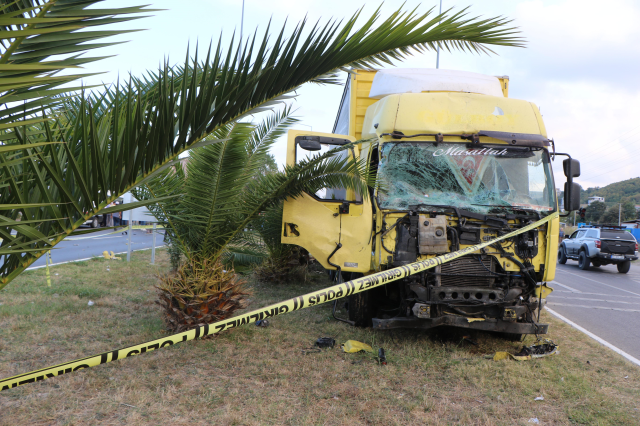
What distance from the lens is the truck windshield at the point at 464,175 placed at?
17.5ft

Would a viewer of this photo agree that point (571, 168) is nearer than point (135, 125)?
No

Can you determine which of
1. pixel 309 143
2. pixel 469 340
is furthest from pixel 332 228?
pixel 469 340

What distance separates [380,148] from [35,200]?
13.1 ft

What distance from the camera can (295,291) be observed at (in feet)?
29.5

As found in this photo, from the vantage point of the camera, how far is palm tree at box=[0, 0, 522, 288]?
193 cm

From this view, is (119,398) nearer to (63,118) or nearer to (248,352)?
(248,352)

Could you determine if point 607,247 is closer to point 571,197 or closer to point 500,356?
point 571,197

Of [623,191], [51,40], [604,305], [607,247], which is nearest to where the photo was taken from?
[51,40]

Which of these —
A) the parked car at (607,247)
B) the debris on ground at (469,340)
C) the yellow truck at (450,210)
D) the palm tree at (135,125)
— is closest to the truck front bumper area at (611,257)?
the parked car at (607,247)

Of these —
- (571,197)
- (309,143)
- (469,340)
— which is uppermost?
(309,143)

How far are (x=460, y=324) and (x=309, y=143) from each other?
8.68 feet

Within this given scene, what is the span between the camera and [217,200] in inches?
190

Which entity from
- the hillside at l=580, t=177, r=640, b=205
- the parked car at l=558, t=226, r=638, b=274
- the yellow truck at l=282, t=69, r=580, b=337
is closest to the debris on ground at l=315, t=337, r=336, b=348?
the yellow truck at l=282, t=69, r=580, b=337

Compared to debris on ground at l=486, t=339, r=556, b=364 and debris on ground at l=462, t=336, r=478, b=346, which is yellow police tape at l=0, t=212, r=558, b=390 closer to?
debris on ground at l=486, t=339, r=556, b=364
